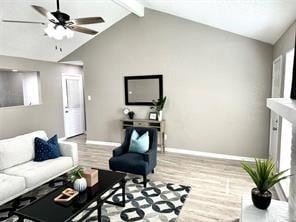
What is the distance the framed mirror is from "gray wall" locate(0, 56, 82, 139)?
2256 millimetres

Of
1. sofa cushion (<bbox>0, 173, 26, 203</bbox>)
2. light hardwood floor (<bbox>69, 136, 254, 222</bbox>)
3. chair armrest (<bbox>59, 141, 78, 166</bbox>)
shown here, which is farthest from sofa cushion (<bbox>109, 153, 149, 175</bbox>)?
sofa cushion (<bbox>0, 173, 26, 203</bbox>)

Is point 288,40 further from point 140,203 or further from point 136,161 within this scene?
point 140,203

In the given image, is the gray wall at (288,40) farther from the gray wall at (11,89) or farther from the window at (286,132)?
the gray wall at (11,89)

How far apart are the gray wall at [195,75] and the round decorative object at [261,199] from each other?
8.25ft

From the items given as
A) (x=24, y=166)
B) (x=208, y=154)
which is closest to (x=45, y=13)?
(x=24, y=166)

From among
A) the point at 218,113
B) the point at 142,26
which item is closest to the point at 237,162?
the point at 218,113

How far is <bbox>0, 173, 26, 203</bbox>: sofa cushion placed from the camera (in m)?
2.58

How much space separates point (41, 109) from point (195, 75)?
13.8ft

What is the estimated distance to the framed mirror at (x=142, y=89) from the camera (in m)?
5.10

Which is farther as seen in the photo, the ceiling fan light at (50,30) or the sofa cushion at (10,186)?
the ceiling fan light at (50,30)

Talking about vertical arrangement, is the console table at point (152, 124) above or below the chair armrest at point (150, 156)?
above

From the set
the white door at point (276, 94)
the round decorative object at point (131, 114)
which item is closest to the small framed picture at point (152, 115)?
the round decorative object at point (131, 114)

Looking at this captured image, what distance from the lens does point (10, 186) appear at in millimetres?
2652

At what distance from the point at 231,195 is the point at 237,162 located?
1.50 m
